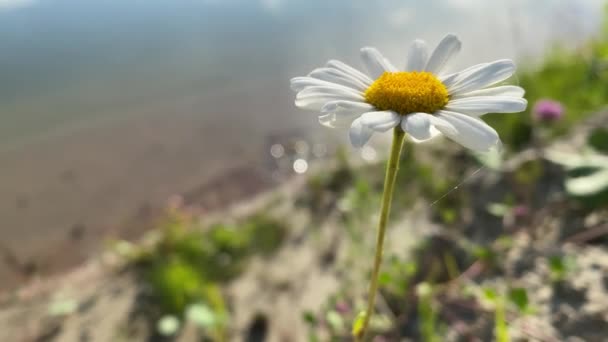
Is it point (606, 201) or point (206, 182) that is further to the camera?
point (206, 182)

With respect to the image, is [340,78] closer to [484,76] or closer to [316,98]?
[316,98]

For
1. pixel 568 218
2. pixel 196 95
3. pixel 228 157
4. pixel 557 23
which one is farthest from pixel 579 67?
pixel 196 95

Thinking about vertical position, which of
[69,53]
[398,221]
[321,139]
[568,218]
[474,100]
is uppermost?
[69,53]

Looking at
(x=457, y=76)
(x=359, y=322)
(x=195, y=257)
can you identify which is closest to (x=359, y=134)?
(x=457, y=76)

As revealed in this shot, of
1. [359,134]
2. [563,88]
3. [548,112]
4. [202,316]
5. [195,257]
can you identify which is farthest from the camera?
[563,88]

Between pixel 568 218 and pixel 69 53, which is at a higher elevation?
pixel 69 53

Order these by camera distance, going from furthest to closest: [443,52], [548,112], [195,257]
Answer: [195,257], [548,112], [443,52]

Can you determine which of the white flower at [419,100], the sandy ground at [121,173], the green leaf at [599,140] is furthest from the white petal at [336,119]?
the sandy ground at [121,173]

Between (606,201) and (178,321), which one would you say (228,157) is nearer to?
(178,321)
